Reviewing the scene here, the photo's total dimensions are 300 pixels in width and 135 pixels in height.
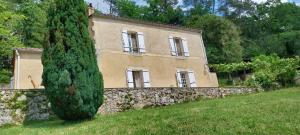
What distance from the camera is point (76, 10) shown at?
1094cm

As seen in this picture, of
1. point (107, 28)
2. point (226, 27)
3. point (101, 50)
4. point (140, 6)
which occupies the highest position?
point (140, 6)

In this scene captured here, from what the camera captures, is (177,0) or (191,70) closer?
(191,70)

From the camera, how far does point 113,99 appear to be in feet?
42.9

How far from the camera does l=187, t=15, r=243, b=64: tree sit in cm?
3416

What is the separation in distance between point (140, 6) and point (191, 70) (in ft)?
82.4

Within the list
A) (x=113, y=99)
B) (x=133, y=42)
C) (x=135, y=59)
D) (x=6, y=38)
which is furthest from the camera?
(x=6, y=38)

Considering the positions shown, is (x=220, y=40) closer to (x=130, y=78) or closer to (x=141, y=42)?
(x=141, y=42)

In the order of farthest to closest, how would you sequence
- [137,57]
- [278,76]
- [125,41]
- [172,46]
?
[172,46] < [278,76] < [137,57] < [125,41]

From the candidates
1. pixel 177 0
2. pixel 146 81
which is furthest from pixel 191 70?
pixel 177 0

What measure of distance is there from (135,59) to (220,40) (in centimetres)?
1713

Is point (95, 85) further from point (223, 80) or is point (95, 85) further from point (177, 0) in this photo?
point (177, 0)

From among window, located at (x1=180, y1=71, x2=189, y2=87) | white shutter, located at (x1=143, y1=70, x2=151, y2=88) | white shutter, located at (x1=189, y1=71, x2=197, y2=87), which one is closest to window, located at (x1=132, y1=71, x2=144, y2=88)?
white shutter, located at (x1=143, y1=70, x2=151, y2=88)

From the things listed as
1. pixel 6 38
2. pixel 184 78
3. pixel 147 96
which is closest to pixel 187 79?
pixel 184 78

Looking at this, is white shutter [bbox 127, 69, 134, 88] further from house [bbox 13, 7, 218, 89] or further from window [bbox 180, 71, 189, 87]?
window [bbox 180, 71, 189, 87]
